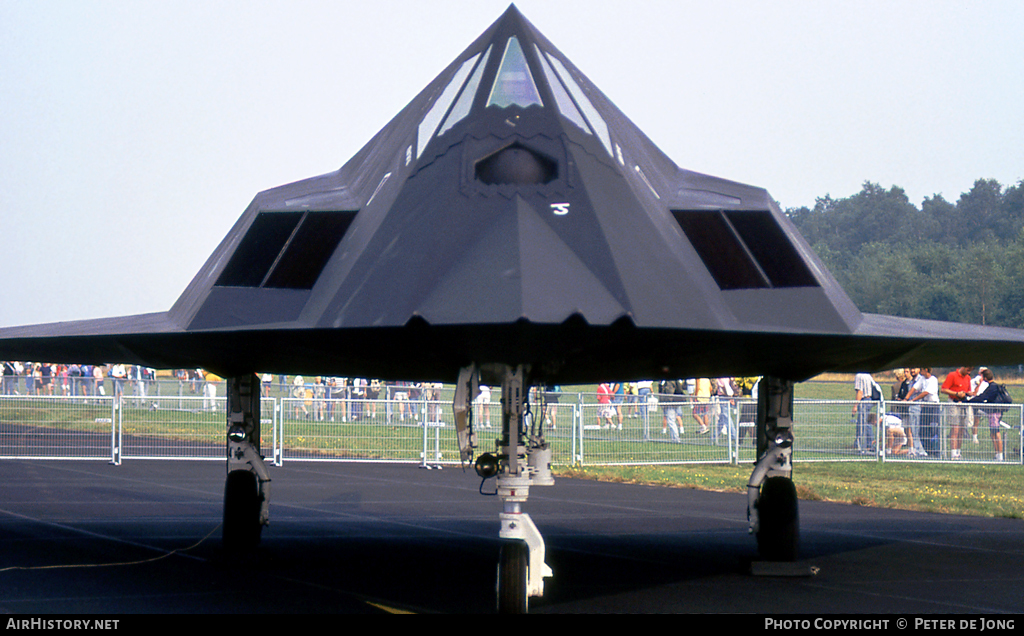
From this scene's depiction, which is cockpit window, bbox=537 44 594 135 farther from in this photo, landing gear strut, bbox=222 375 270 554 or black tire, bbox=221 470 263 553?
black tire, bbox=221 470 263 553

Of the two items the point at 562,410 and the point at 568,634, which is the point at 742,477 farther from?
the point at 568,634

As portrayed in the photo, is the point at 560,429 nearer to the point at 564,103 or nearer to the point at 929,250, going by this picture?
the point at 564,103

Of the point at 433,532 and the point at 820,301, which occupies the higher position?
the point at 820,301

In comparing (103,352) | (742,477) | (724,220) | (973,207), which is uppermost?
(973,207)

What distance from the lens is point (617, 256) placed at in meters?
5.57

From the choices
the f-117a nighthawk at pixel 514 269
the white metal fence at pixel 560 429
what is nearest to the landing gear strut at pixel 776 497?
the f-117a nighthawk at pixel 514 269

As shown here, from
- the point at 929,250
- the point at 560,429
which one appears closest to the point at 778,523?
the point at 560,429

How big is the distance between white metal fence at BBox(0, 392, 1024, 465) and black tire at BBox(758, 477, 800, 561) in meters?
11.7

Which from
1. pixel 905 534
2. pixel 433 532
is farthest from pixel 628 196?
pixel 905 534

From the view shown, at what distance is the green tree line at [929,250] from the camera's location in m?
103

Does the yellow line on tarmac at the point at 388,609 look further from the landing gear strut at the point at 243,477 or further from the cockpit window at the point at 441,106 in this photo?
the cockpit window at the point at 441,106

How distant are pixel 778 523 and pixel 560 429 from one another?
12.8 m

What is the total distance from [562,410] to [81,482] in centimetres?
884

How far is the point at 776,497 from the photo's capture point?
8758mm
